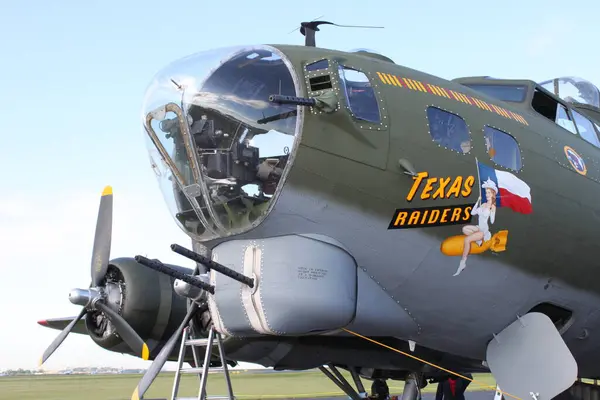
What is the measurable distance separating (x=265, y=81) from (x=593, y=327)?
20.5ft

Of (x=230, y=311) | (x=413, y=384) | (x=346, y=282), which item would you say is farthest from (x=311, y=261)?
(x=413, y=384)

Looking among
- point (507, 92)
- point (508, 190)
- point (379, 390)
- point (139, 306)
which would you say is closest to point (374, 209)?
point (508, 190)

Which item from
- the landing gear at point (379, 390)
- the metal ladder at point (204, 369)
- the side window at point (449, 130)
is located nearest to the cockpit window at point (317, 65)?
the side window at point (449, 130)

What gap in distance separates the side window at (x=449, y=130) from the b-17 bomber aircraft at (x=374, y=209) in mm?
23

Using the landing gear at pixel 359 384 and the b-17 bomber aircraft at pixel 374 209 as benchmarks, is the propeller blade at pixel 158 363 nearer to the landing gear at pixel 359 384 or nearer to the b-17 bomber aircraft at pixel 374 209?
the b-17 bomber aircraft at pixel 374 209

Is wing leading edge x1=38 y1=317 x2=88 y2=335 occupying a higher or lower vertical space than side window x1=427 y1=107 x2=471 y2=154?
lower

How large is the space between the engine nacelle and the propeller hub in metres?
0.33

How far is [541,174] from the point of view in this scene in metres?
9.36

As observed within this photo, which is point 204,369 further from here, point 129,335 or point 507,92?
point 507,92

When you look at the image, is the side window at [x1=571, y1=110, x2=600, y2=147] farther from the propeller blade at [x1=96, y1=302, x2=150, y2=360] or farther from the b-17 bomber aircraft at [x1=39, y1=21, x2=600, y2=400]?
the propeller blade at [x1=96, y1=302, x2=150, y2=360]

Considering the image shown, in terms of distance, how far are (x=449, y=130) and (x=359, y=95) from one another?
4.37 feet

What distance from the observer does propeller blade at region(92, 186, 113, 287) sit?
11359 mm

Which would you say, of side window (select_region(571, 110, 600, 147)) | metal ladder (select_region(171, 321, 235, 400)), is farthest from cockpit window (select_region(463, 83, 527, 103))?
metal ladder (select_region(171, 321, 235, 400))

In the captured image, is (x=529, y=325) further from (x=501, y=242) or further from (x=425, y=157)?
(x=425, y=157)
